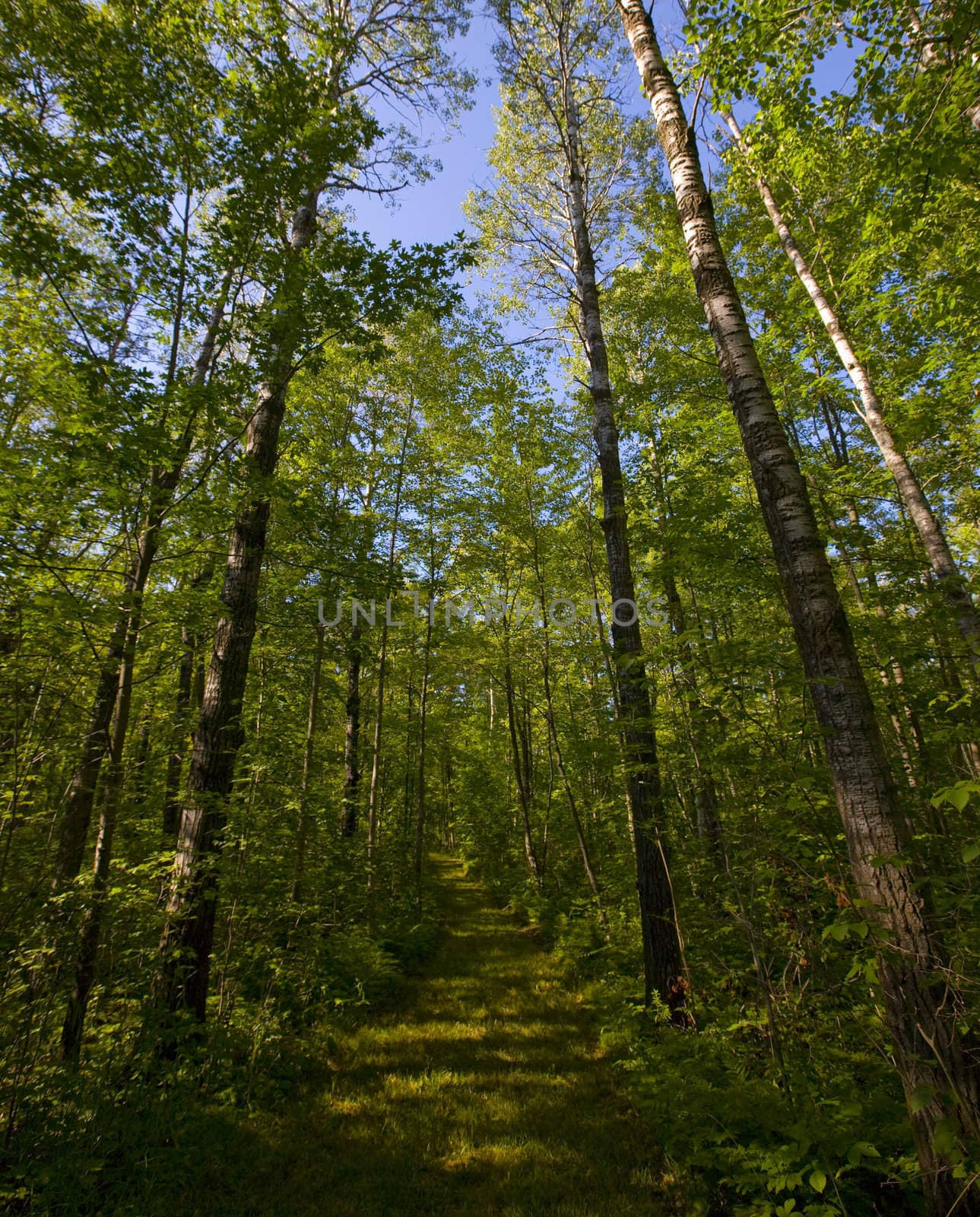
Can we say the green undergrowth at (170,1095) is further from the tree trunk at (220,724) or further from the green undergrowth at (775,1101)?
the green undergrowth at (775,1101)

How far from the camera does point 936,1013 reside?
2018 mm

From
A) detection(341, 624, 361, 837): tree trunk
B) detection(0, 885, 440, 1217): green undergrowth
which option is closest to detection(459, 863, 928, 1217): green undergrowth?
detection(0, 885, 440, 1217): green undergrowth

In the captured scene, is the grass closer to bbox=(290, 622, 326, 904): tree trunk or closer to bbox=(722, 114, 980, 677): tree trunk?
bbox=(290, 622, 326, 904): tree trunk

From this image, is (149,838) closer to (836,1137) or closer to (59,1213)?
(59,1213)

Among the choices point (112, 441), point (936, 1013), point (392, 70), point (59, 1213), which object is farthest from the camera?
point (392, 70)

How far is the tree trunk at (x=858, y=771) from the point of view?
202 cm

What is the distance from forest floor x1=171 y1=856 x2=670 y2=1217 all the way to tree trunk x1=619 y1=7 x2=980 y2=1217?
8.44 ft

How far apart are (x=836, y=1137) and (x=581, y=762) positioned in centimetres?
719

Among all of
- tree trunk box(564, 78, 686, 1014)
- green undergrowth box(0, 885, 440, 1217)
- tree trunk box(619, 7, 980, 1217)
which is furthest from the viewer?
tree trunk box(564, 78, 686, 1014)

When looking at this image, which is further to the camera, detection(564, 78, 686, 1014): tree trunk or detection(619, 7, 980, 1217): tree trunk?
detection(564, 78, 686, 1014): tree trunk

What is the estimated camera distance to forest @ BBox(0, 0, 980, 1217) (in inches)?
120

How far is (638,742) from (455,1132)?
3754 mm

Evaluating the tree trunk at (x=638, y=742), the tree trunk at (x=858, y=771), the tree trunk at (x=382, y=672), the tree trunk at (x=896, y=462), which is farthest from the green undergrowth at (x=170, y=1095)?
the tree trunk at (x=896, y=462)

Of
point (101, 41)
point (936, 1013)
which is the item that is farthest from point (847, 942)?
point (101, 41)
